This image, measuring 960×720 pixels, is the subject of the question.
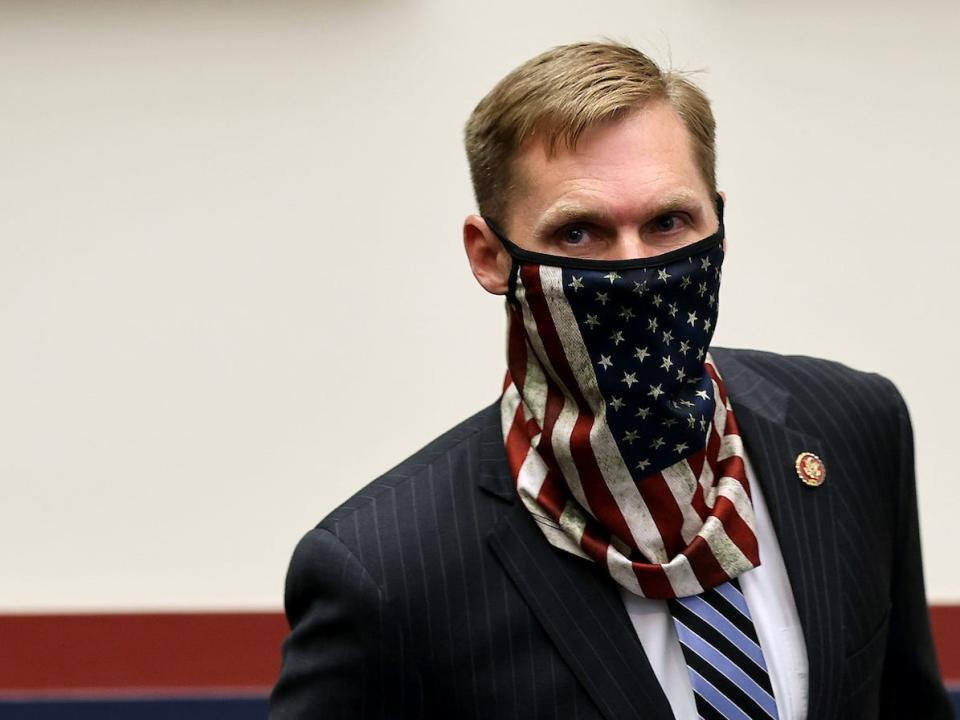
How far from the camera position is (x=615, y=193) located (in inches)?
50.0

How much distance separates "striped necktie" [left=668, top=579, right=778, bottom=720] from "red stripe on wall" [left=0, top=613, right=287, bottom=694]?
1200 mm

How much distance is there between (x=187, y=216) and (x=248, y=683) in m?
0.83

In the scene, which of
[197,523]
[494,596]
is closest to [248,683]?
[197,523]

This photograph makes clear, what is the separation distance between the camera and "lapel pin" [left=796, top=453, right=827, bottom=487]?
142 cm

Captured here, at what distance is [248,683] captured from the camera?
2.32 metres

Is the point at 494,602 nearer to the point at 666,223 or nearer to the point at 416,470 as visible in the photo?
the point at 416,470

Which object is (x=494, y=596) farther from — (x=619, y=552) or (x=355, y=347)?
(x=355, y=347)

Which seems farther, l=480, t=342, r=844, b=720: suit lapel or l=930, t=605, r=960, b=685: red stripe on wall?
l=930, t=605, r=960, b=685: red stripe on wall

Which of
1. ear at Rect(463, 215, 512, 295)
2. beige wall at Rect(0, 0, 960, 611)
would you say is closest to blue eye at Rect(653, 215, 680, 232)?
ear at Rect(463, 215, 512, 295)

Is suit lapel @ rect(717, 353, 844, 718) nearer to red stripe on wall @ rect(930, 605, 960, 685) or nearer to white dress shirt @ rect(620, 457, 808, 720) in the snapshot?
white dress shirt @ rect(620, 457, 808, 720)

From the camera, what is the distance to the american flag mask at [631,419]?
4.18 ft

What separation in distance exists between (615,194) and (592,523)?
1.08ft

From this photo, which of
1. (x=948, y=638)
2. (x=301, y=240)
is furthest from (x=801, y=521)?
(x=301, y=240)

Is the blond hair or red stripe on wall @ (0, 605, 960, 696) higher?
the blond hair
